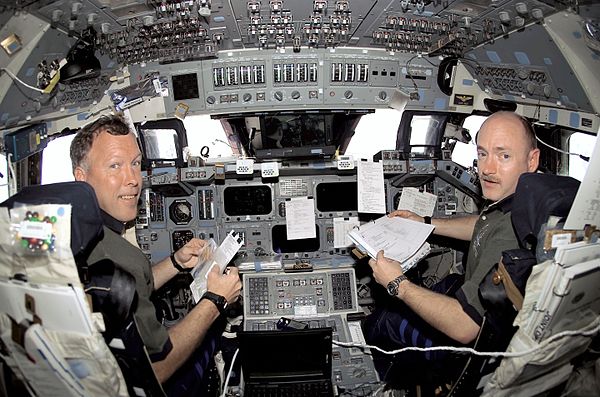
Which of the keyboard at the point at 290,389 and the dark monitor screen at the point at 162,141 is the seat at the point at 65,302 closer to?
the keyboard at the point at 290,389

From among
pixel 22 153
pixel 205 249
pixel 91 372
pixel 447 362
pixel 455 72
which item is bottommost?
pixel 447 362

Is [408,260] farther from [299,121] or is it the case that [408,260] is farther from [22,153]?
[22,153]

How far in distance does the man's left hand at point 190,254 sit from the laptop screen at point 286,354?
0.57 m

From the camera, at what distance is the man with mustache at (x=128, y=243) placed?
76.2 inches

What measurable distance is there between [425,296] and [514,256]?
1.96ft

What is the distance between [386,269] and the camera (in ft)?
7.67

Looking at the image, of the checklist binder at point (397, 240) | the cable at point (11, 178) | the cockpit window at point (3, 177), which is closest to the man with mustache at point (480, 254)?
the checklist binder at point (397, 240)

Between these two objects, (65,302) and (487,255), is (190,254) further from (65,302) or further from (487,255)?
(487,255)

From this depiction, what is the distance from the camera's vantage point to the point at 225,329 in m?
3.53

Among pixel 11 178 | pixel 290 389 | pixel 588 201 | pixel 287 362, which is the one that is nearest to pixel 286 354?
pixel 287 362

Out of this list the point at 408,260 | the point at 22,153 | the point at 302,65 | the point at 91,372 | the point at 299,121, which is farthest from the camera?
the point at 299,121

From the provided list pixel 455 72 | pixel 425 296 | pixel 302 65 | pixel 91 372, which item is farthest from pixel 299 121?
pixel 91 372

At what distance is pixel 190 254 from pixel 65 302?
1.32 metres

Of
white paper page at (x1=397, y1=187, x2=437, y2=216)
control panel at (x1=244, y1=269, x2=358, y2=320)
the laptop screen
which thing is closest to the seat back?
the laptop screen
